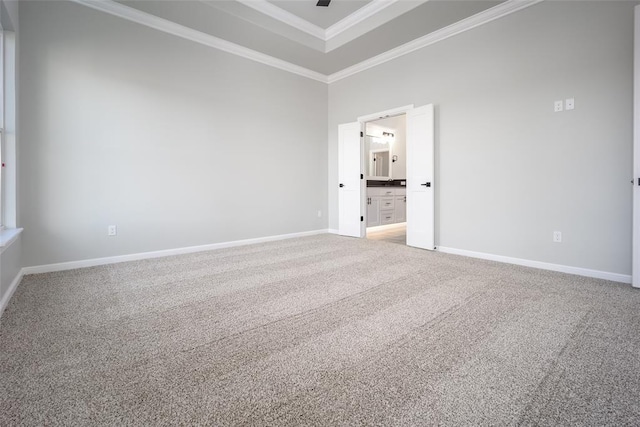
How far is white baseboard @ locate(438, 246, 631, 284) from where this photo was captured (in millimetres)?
2684

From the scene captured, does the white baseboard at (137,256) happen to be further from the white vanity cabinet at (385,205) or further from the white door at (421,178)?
the white door at (421,178)

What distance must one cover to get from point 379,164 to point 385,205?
4.50 ft

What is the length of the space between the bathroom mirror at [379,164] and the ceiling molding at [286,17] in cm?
338

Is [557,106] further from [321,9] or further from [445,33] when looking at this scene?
[321,9]

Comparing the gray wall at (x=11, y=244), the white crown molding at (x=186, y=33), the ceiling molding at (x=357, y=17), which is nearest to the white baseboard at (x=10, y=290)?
the gray wall at (x=11, y=244)

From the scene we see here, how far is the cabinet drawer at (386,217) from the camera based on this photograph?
6.48 m

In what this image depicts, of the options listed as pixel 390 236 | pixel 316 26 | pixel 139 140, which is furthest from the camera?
pixel 390 236

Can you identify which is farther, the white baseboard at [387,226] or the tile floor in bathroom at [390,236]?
the white baseboard at [387,226]

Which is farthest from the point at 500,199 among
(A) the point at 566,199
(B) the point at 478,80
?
(B) the point at 478,80

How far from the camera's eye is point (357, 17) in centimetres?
392

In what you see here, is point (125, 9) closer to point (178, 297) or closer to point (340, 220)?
point (178, 297)

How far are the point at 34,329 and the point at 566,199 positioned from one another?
14.8 ft

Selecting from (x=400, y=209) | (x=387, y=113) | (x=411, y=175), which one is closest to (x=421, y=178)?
(x=411, y=175)

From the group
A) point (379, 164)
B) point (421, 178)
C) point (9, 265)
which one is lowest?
point (9, 265)
